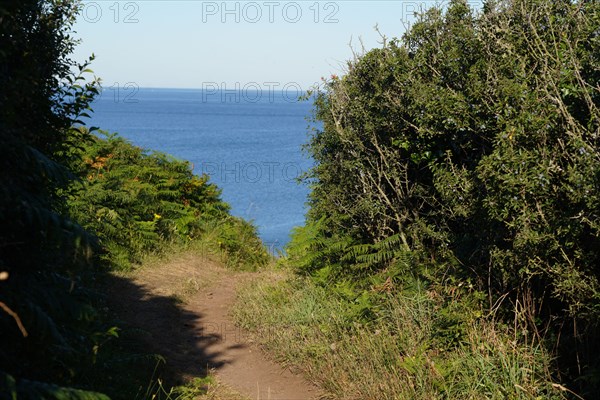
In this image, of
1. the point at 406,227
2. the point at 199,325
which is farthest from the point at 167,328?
the point at 406,227

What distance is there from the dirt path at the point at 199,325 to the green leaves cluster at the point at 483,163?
5.45ft

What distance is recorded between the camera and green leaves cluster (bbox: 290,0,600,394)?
19.1ft

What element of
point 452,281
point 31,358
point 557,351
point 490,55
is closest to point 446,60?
point 490,55

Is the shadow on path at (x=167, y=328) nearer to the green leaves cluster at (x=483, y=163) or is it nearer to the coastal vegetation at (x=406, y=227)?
the coastal vegetation at (x=406, y=227)

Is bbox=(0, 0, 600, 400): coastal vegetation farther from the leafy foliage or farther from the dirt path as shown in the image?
the leafy foliage

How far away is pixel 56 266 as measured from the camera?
411 cm

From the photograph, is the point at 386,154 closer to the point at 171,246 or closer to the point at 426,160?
the point at 426,160

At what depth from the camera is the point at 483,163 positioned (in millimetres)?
6238

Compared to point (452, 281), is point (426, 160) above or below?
above

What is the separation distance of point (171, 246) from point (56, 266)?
9662mm

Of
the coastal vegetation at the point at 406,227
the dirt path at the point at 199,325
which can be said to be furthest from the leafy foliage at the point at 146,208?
the coastal vegetation at the point at 406,227

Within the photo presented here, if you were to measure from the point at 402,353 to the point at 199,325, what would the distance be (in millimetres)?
3719

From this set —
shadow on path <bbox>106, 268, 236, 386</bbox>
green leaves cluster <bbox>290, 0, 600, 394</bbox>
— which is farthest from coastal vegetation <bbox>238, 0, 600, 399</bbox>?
shadow on path <bbox>106, 268, 236, 386</bbox>

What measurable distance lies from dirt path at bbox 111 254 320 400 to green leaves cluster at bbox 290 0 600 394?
166cm
